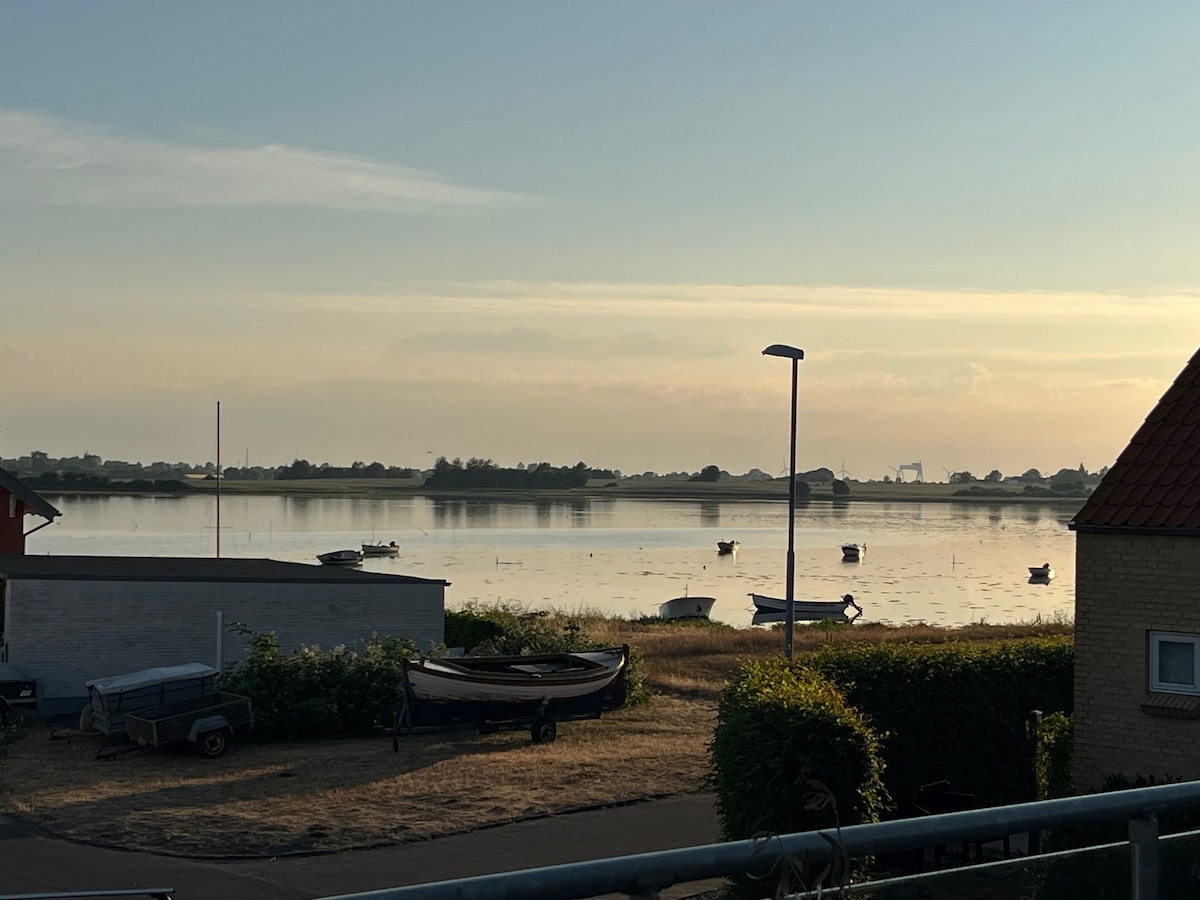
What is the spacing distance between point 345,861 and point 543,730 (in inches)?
382

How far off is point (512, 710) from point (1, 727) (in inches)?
401

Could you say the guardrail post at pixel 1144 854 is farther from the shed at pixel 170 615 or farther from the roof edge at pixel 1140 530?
the shed at pixel 170 615

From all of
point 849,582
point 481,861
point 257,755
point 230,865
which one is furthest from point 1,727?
point 849,582

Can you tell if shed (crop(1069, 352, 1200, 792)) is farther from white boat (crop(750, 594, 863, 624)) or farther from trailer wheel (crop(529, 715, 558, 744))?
white boat (crop(750, 594, 863, 624))

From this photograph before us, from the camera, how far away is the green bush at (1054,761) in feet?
57.8

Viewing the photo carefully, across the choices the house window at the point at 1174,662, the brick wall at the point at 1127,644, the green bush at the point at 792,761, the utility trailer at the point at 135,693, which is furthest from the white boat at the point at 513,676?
the house window at the point at 1174,662

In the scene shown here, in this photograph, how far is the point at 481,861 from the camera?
56.9ft

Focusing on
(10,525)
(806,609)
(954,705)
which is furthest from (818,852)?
(806,609)

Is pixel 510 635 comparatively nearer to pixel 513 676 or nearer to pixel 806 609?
pixel 513 676

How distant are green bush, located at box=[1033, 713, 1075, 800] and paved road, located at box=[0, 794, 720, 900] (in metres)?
4.27

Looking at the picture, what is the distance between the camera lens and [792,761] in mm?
14461

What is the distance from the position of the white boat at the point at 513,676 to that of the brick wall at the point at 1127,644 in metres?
12.3

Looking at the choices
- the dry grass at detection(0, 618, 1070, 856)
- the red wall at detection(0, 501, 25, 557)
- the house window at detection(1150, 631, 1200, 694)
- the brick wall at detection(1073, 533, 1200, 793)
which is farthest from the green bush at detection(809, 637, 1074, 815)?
the red wall at detection(0, 501, 25, 557)

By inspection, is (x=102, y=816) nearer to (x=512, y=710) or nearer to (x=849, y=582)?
(x=512, y=710)
